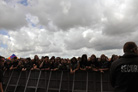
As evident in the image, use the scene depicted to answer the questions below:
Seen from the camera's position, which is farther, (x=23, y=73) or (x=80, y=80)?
(x=23, y=73)

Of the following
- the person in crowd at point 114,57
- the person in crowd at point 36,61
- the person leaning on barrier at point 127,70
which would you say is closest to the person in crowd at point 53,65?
the person in crowd at point 36,61

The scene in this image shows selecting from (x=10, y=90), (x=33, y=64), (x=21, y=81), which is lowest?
(x=10, y=90)

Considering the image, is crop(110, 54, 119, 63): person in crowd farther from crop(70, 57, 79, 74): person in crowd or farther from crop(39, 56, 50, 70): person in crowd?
crop(39, 56, 50, 70): person in crowd

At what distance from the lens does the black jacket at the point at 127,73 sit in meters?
2.16

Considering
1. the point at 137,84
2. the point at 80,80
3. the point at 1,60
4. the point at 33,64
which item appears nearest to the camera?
the point at 137,84

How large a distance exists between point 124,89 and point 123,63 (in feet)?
1.43

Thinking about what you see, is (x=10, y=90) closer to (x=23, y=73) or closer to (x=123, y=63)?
(x=23, y=73)

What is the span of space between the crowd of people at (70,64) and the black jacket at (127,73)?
371 centimetres

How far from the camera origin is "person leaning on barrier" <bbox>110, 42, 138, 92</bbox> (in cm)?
216

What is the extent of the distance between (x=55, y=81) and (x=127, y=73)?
5.16m

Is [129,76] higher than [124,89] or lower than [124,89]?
higher

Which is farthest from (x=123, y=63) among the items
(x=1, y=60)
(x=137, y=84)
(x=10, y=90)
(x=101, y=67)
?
(x=10, y=90)

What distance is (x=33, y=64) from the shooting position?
320 inches

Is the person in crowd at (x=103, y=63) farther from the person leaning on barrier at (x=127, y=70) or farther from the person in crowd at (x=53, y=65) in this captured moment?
the person leaning on barrier at (x=127, y=70)
